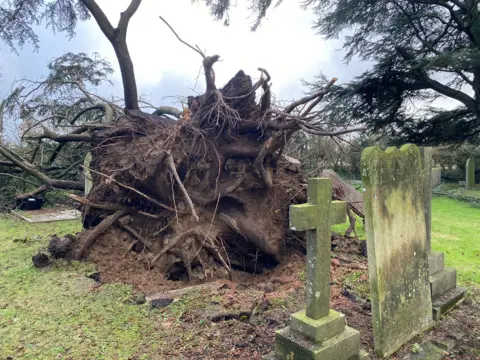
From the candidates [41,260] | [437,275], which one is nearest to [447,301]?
[437,275]

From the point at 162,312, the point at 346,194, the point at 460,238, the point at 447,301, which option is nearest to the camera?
the point at 162,312

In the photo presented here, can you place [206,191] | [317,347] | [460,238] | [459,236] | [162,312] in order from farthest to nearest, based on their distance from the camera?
[459,236]
[460,238]
[206,191]
[162,312]
[317,347]

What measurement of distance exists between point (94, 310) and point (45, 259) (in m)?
1.81

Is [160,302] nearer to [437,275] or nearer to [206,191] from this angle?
[206,191]

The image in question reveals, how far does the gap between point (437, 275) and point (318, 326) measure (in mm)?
2012

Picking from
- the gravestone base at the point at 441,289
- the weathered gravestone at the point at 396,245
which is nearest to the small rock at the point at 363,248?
the gravestone base at the point at 441,289

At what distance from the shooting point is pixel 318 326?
2678mm

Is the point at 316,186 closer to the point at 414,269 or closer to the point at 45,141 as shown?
the point at 414,269

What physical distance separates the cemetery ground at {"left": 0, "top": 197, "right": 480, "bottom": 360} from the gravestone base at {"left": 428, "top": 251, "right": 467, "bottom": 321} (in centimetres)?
10

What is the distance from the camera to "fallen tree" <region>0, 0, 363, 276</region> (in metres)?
5.22

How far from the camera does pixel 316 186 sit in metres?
2.83

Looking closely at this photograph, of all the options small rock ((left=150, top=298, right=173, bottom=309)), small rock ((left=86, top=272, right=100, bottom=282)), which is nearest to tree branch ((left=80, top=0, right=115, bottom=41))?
small rock ((left=86, top=272, right=100, bottom=282))

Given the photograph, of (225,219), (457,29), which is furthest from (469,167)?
(225,219)

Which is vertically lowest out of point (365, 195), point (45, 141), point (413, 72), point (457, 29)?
point (365, 195)
